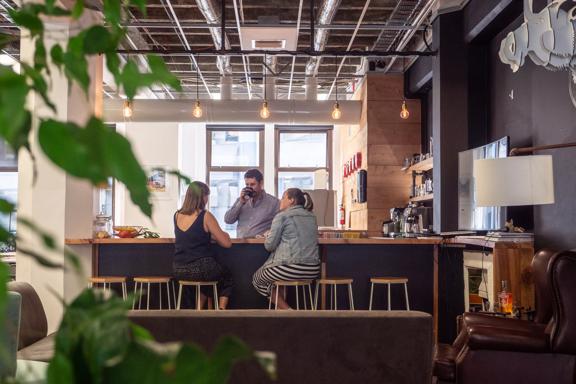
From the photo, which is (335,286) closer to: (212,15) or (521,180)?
(521,180)

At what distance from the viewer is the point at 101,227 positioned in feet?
21.0

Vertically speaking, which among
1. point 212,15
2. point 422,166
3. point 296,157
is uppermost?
point 212,15

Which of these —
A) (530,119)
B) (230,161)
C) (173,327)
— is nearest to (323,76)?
(230,161)

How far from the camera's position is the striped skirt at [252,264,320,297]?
5289mm

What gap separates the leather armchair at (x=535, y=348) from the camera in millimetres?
3197

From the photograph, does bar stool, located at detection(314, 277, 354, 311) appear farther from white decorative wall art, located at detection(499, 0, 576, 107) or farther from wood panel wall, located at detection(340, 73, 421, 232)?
wood panel wall, located at detection(340, 73, 421, 232)

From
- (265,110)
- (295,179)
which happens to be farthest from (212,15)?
(295,179)

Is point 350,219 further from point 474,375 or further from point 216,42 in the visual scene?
point 474,375

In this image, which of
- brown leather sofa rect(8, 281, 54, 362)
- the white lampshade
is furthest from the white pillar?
the white lampshade

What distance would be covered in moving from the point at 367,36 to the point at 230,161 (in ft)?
16.8

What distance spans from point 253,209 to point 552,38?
330 cm

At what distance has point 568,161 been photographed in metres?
4.82

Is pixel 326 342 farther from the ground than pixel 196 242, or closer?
closer

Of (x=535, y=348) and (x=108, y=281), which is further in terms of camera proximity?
(x=108, y=281)
